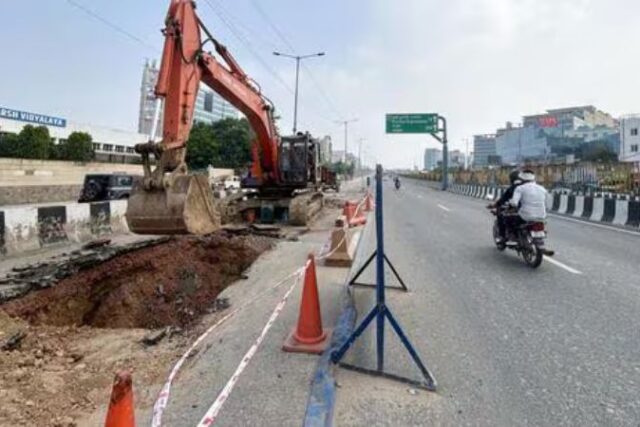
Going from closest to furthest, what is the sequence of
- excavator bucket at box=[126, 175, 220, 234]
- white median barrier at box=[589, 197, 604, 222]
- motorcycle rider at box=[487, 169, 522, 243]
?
excavator bucket at box=[126, 175, 220, 234]
motorcycle rider at box=[487, 169, 522, 243]
white median barrier at box=[589, 197, 604, 222]

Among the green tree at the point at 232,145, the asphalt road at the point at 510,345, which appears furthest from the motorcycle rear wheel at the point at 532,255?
the green tree at the point at 232,145

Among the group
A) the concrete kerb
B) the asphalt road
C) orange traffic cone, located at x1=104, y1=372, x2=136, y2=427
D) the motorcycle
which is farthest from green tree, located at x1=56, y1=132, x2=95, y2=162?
orange traffic cone, located at x1=104, y1=372, x2=136, y2=427

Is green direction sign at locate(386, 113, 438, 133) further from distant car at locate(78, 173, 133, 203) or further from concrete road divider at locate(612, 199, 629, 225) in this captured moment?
concrete road divider at locate(612, 199, 629, 225)

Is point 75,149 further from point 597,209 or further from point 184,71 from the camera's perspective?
point 597,209

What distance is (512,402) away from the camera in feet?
12.2

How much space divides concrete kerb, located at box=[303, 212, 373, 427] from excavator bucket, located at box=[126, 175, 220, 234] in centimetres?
268

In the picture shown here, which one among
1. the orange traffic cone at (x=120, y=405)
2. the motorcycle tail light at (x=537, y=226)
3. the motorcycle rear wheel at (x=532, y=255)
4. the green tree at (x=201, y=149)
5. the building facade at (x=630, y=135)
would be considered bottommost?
the motorcycle rear wheel at (x=532, y=255)

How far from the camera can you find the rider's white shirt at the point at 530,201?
348 inches

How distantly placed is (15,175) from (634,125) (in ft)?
313

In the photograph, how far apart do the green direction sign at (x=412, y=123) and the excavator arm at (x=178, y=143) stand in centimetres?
3575

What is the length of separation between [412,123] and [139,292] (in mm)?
42710

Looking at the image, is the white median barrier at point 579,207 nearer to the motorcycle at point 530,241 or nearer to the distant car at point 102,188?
the motorcycle at point 530,241

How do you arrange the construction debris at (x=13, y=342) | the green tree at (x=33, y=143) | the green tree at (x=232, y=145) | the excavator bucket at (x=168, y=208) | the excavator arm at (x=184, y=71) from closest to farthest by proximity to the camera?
the construction debris at (x=13, y=342) < the excavator bucket at (x=168, y=208) < the excavator arm at (x=184, y=71) < the green tree at (x=33, y=143) < the green tree at (x=232, y=145)

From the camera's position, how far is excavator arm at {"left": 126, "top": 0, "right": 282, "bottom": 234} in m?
7.05
